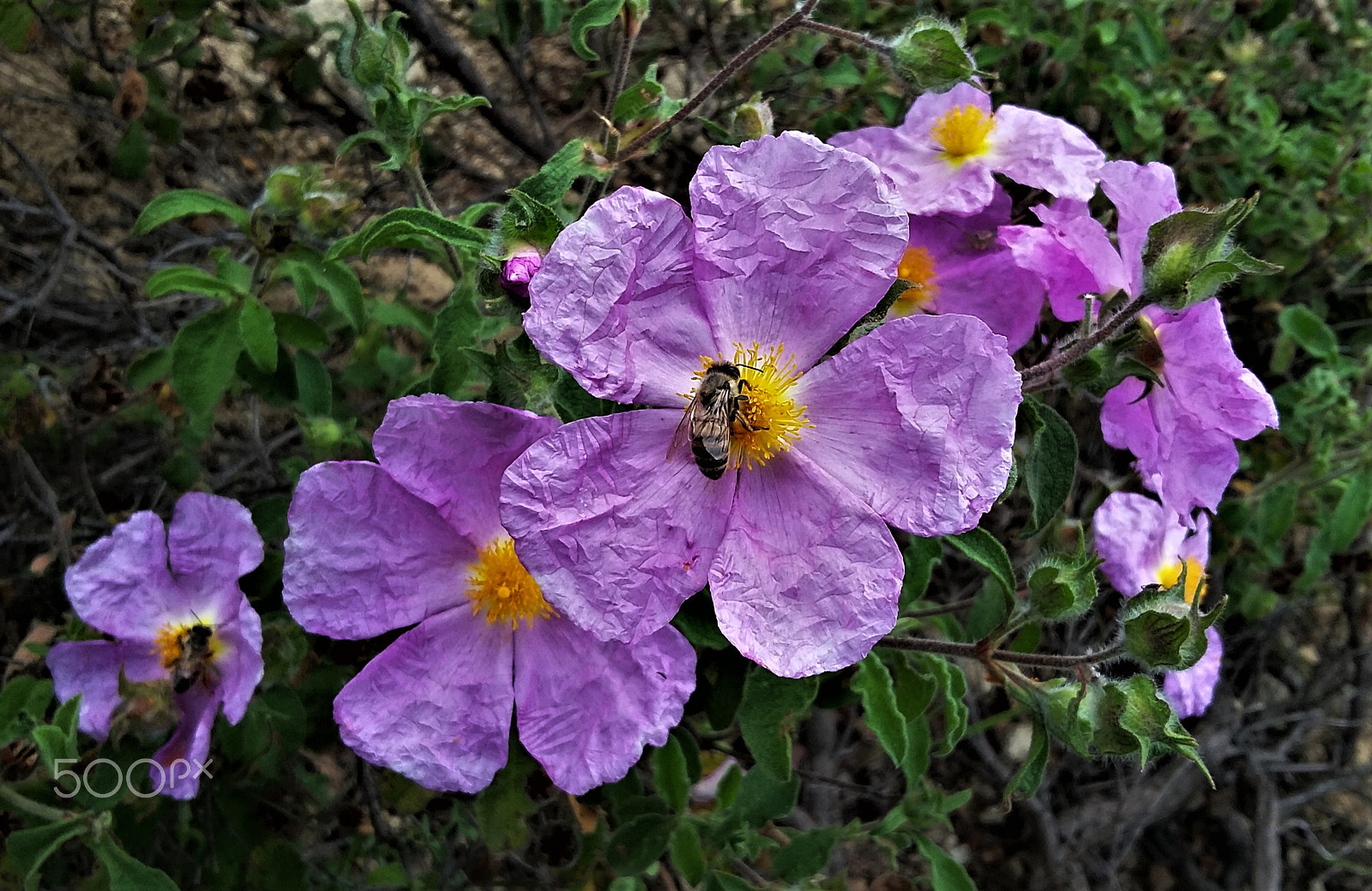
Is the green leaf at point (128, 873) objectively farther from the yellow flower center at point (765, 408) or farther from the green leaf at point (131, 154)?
the green leaf at point (131, 154)

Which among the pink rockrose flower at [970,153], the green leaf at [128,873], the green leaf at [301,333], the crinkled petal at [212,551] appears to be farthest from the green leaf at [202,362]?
the pink rockrose flower at [970,153]

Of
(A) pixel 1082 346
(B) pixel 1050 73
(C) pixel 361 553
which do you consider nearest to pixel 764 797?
(C) pixel 361 553

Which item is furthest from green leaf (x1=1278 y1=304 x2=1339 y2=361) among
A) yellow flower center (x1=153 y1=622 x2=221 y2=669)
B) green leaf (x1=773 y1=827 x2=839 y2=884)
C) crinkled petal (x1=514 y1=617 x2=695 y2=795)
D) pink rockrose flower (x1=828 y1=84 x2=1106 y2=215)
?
yellow flower center (x1=153 y1=622 x2=221 y2=669)

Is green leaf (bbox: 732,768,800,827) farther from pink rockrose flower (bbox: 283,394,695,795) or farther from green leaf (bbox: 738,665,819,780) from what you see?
pink rockrose flower (bbox: 283,394,695,795)

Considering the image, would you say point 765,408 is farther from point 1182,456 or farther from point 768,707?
point 1182,456

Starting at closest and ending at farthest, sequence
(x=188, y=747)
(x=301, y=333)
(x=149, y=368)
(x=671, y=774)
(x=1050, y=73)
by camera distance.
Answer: (x=188, y=747)
(x=671, y=774)
(x=301, y=333)
(x=149, y=368)
(x=1050, y=73)

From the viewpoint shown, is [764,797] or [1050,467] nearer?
[1050,467]

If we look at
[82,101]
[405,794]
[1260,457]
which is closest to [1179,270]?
[405,794]
